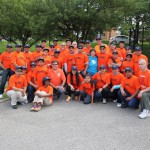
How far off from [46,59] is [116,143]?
5054 millimetres

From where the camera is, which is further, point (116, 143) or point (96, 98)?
point (96, 98)

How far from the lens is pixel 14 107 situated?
26.9 feet

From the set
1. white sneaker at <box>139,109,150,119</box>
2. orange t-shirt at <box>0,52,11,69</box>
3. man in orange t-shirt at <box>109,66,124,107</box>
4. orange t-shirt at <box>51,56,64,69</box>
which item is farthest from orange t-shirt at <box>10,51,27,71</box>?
white sneaker at <box>139,109,150,119</box>

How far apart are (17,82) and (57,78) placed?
1.40m

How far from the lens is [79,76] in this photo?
9.38 meters

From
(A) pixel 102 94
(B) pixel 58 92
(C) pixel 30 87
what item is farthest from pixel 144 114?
(C) pixel 30 87

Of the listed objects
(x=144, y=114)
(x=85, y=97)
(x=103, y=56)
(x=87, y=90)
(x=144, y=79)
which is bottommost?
(x=144, y=114)

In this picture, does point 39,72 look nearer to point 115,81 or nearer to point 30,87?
point 30,87

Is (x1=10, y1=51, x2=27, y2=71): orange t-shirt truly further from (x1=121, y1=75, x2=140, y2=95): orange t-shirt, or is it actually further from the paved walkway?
(x1=121, y1=75, x2=140, y2=95): orange t-shirt

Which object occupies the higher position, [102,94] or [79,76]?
[79,76]

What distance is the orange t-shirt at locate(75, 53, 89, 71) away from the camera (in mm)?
9750

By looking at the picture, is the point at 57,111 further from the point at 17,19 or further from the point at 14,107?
the point at 17,19

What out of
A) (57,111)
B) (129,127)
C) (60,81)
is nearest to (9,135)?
(57,111)

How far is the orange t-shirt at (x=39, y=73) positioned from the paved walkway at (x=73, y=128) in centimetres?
102
